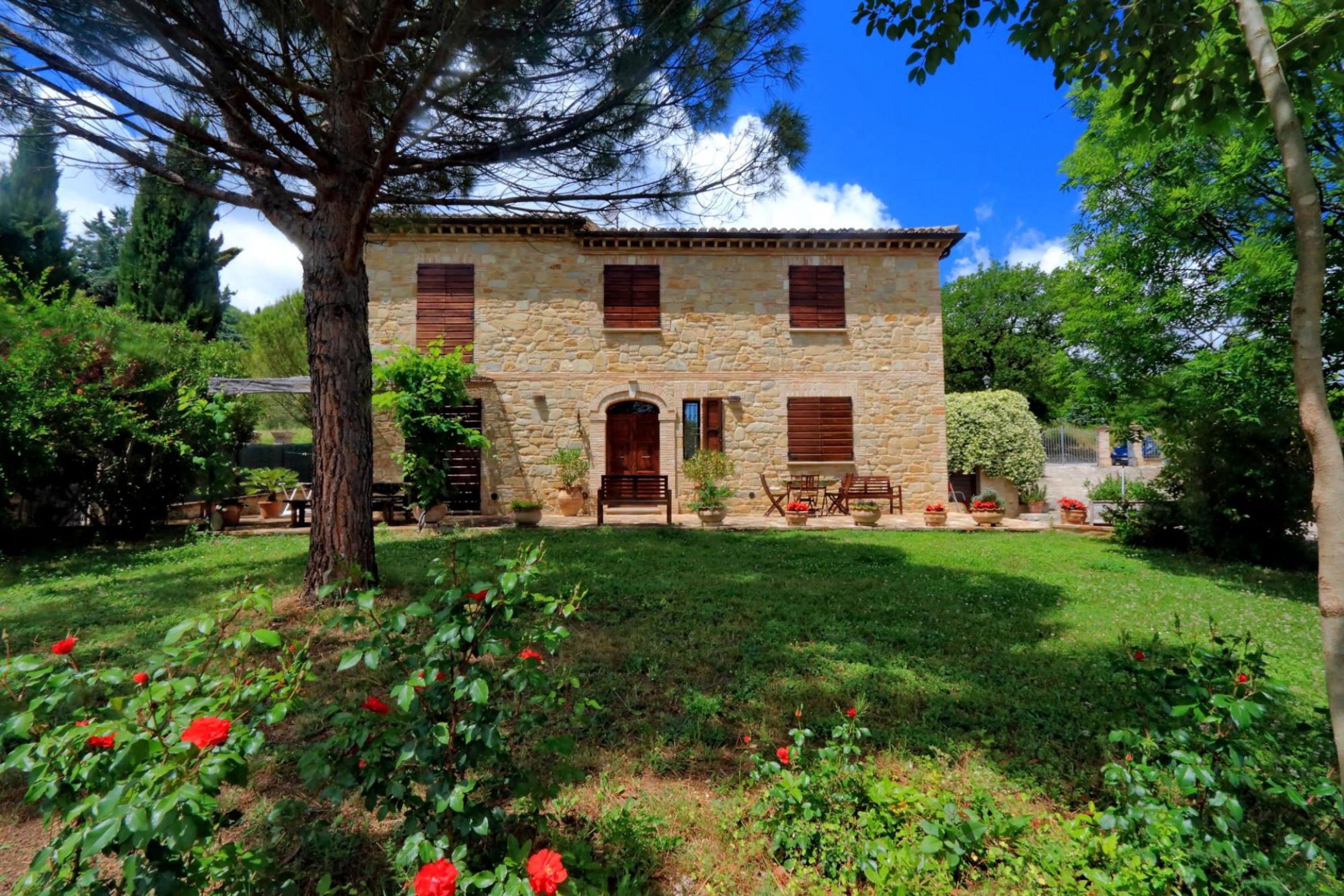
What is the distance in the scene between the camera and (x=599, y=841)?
1987 mm

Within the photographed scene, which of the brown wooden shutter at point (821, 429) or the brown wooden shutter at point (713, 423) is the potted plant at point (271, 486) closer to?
the brown wooden shutter at point (713, 423)

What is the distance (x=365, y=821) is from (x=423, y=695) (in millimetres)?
979

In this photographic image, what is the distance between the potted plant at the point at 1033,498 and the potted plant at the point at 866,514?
201 inches

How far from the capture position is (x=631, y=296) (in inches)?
474

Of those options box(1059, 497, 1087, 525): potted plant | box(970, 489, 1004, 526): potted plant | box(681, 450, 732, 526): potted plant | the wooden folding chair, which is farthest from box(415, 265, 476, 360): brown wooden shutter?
box(1059, 497, 1087, 525): potted plant

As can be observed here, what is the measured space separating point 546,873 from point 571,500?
1028 cm

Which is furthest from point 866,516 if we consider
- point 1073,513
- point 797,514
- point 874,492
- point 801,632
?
point 801,632

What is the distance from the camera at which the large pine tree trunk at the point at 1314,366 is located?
135 centimetres

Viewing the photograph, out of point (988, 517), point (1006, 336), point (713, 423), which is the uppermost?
point (1006, 336)

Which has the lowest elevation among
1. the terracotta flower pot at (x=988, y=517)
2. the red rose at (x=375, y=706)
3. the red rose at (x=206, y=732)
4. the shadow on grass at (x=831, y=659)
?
the shadow on grass at (x=831, y=659)

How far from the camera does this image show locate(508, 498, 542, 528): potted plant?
9688 mm

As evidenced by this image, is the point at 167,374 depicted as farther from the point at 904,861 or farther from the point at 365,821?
the point at 904,861

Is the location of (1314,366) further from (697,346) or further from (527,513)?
(697,346)

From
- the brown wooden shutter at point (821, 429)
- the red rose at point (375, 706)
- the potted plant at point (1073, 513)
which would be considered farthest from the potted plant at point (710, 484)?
the red rose at point (375, 706)
